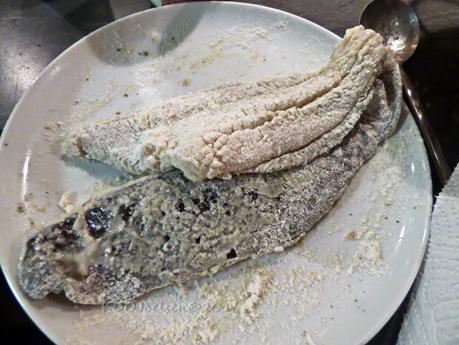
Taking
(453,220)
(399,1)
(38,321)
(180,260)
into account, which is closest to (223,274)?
(180,260)

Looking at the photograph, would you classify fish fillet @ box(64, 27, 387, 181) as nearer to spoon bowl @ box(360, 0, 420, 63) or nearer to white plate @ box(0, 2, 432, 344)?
white plate @ box(0, 2, 432, 344)

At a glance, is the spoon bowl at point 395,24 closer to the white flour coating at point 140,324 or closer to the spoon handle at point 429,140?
the spoon handle at point 429,140

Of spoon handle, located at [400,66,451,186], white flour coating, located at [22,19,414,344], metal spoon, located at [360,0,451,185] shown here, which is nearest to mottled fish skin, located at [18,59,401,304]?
white flour coating, located at [22,19,414,344]

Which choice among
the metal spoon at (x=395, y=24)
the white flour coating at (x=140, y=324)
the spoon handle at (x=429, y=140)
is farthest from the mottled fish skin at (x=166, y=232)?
the metal spoon at (x=395, y=24)

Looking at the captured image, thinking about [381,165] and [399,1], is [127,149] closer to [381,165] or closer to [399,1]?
[381,165]

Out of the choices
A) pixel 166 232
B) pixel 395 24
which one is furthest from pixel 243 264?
pixel 395 24
